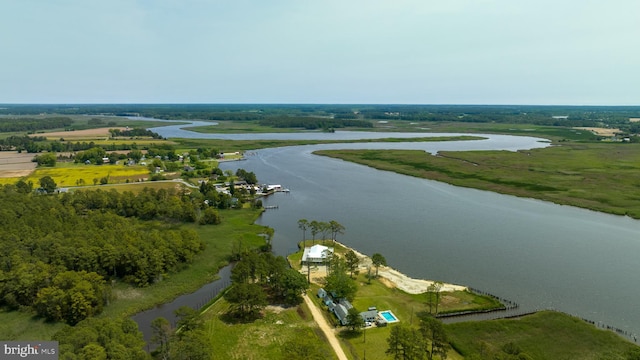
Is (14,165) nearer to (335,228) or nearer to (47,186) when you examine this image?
(47,186)

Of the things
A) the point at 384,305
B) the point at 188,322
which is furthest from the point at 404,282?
the point at 188,322

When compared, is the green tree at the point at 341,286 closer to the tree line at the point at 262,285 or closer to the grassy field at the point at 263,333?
the tree line at the point at 262,285

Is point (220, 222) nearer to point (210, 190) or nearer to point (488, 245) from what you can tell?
point (210, 190)

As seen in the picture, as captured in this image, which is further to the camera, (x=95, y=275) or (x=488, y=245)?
(x=488, y=245)

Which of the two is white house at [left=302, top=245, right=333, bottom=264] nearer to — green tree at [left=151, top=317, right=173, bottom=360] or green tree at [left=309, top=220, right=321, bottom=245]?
green tree at [left=309, top=220, right=321, bottom=245]

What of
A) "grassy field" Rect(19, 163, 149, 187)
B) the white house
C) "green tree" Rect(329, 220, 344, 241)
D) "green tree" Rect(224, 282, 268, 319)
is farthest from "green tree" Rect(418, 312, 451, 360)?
"grassy field" Rect(19, 163, 149, 187)

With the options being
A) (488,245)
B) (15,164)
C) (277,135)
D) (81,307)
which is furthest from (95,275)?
(277,135)
